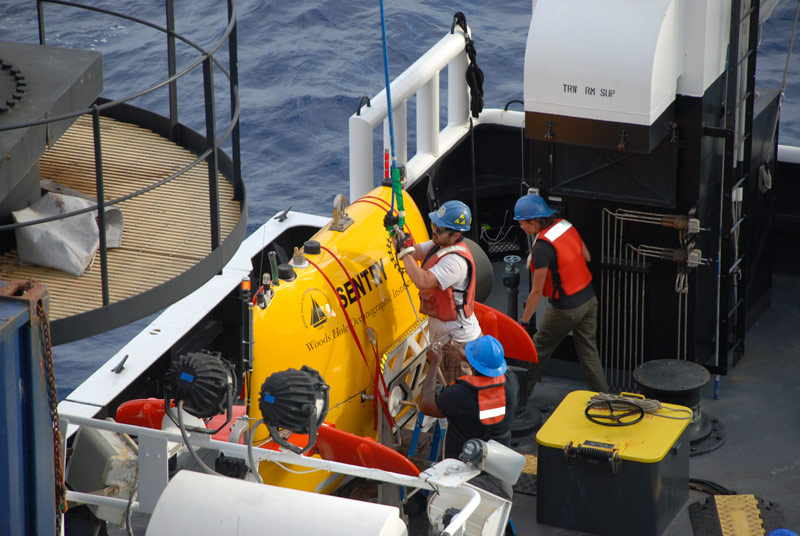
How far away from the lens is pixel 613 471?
28.1 ft

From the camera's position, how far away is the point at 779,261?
41.7 ft

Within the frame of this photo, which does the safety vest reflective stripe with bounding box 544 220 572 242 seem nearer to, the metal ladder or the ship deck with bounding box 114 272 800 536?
the metal ladder

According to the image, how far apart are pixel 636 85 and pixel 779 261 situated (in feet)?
13.0

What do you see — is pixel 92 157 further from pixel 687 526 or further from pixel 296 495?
pixel 687 526

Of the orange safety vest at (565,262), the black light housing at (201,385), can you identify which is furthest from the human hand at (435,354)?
the black light housing at (201,385)

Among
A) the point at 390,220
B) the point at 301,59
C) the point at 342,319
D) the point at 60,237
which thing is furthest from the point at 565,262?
the point at 301,59

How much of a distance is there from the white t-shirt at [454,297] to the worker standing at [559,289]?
84 centimetres

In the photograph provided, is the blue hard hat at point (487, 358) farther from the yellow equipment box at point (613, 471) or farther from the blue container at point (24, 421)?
the blue container at point (24, 421)

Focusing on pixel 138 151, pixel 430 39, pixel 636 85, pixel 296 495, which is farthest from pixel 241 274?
pixel 430 39

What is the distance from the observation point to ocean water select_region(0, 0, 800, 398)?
2130 centimetres

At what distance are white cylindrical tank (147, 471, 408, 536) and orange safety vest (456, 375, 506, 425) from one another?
2.23 meters

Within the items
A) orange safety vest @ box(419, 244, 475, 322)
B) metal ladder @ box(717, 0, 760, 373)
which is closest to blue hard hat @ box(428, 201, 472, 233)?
orange safety vest @ box(419, 244, 475, 322)

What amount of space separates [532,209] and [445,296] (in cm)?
133

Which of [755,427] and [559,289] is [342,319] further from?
[755,427]
